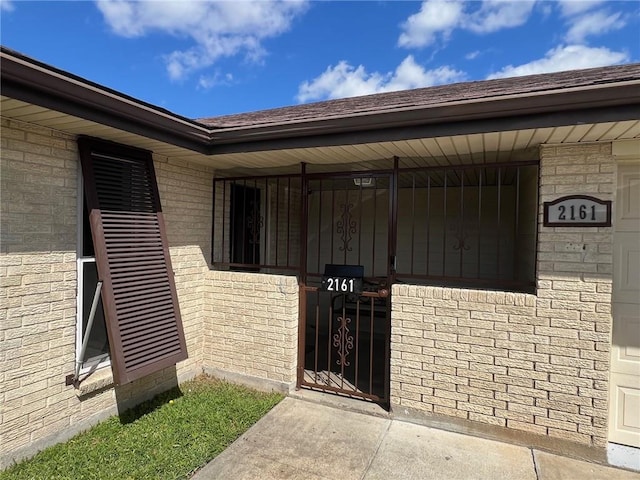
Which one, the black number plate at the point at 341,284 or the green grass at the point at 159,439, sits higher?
the black number plate at the point at 341,284

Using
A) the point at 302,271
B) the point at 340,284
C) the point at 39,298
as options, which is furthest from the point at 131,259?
the point at 340,284

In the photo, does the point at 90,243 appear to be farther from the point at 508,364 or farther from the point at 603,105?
the point at 603,105

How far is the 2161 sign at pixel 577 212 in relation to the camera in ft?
9.05

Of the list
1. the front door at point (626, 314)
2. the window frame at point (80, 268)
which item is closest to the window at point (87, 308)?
the window frame at point (80, 268)

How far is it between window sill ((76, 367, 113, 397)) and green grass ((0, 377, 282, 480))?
36cm

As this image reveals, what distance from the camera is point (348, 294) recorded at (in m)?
3.77

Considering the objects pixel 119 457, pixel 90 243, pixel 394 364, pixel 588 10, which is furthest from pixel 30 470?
pixel 588 10

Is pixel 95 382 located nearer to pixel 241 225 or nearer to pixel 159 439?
pixel 159 439

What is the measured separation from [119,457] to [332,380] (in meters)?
2.35

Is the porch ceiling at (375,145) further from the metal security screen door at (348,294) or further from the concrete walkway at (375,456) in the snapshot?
the concrete walkway at (375,456)

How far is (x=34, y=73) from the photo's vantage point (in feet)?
6.89

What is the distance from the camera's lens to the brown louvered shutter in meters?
3.01

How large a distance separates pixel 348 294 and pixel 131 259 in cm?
220

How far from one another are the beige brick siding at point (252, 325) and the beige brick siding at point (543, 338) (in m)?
1.44
